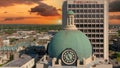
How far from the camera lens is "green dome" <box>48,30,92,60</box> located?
3066 inches

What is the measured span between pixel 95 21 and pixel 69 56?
4459 cm

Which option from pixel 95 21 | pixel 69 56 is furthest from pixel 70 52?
pixel 95 21

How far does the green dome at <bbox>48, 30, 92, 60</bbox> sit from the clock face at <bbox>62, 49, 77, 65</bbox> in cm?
237

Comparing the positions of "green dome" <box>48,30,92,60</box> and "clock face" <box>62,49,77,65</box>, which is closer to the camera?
"clock face" <box>62,49,77,65</box>

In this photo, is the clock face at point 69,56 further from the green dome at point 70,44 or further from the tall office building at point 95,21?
the tall office building at point 95,21

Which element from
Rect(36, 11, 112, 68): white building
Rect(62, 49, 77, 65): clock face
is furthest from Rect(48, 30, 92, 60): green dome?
Rect(62, 49, 77, 65): clock face

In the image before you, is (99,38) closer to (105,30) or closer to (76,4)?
(105,30)

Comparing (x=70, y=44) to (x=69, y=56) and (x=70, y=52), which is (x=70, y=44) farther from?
(x=69, y=56)

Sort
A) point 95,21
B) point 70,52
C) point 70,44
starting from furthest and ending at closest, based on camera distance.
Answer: point 95,21
point 70,44
point 70,52

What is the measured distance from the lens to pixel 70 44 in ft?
256

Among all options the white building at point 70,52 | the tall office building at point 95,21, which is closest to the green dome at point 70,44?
the white building at point 70,52

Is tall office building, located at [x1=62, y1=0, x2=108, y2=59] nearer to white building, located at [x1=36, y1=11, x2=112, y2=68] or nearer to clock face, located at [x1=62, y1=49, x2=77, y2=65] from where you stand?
white building, located at [x1=36, y1=11, x2=112, y2=68]

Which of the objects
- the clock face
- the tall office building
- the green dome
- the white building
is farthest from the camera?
the tall office building

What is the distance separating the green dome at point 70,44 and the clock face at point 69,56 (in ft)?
7.76
